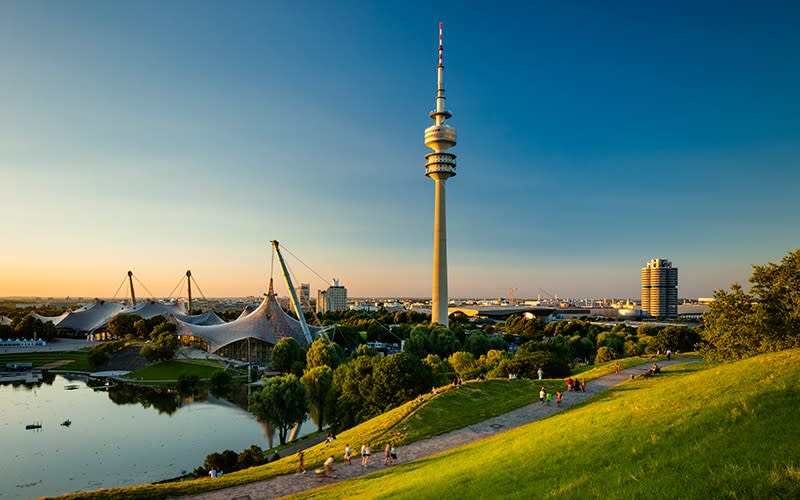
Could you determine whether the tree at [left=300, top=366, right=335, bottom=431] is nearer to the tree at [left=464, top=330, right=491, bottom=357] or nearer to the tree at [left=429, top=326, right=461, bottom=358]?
the tree at [left=429, top=326, right=461, bottom=358]

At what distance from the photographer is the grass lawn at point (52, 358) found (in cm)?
7675

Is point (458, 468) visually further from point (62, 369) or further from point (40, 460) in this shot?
point (62, 369)

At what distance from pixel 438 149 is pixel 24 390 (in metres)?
90.7

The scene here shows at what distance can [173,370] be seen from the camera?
71.8 metres

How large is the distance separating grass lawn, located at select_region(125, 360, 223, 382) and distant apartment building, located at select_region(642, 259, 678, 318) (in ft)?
531

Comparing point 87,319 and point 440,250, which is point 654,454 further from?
point 87,319

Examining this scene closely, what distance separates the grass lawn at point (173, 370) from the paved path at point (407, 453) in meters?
54.0

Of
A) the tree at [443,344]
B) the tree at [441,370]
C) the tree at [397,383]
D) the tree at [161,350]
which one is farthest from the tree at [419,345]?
the tree at [161,350]

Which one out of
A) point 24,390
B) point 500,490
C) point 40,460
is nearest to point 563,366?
point 500,490

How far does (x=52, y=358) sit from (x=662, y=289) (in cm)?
18562

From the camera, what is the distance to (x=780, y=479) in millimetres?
7570

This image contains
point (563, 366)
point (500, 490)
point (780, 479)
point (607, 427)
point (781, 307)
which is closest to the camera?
point (780, 479)

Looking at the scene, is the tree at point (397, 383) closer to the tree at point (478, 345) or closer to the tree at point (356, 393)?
the tree at point (356, 393)

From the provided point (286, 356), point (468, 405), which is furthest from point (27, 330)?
point (468, 405)
